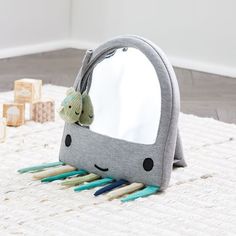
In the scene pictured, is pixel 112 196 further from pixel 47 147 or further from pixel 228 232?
pixel 47 147

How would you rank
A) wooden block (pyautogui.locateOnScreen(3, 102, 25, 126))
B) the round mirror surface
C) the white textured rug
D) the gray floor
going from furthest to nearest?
the gray floor → wooden block (pyautogui.locateOnScreen(3, 102, 25, 126)) → the round mirror surface → the white textured rug

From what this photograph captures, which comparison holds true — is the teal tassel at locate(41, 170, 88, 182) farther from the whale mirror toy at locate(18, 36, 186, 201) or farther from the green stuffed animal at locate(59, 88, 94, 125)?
the green stuffed animal at locate(59, 88, 94, 125)

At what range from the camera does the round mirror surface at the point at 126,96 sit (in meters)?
1.75

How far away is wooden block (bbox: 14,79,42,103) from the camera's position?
88.0 inches

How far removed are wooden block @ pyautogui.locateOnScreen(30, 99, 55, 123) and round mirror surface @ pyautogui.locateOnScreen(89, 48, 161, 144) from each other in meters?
0.44

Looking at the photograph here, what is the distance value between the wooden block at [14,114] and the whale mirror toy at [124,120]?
0.39m

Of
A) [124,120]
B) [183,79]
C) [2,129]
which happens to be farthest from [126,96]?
[183,79]

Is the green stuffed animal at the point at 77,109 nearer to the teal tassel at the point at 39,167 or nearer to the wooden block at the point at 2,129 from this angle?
the teal tassel at the point at 39,167

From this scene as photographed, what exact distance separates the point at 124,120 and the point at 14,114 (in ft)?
1.68

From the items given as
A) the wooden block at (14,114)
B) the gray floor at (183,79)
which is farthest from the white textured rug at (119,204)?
the gray floor at (183,79)

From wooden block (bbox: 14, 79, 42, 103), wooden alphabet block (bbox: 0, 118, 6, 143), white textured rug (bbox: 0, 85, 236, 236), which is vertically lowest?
white textured rug (bbox: 0, 85, 236, 236)

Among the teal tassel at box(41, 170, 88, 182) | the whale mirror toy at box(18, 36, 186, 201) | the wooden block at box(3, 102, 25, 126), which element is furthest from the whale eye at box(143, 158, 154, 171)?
the wooden block at box(3, 102, 25, 126)

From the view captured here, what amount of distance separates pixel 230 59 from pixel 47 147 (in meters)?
1.37

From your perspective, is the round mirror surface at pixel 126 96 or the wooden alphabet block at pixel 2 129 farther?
the wooden alphabet block at pixel 2 129
